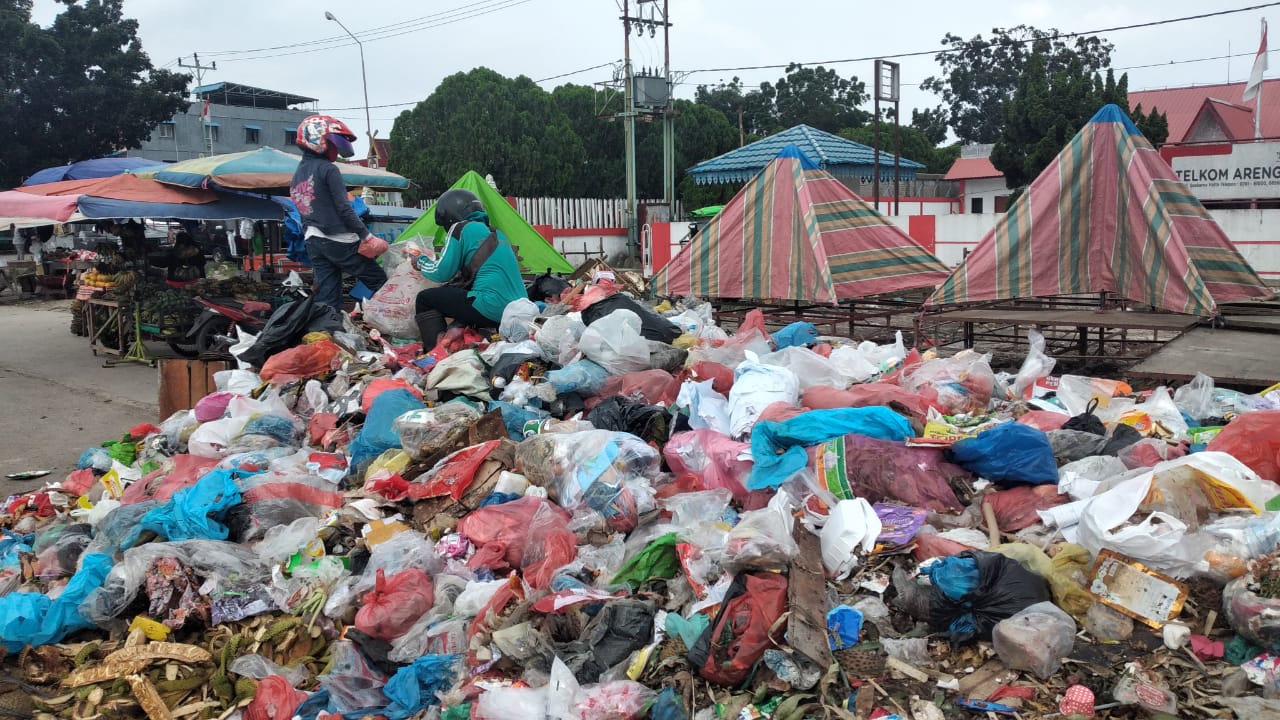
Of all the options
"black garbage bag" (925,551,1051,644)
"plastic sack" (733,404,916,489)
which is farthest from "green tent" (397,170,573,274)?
"black garbage bag" (925,551,1051,644)

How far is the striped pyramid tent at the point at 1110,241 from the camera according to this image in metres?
6.23

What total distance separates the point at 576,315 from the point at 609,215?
60.8ft

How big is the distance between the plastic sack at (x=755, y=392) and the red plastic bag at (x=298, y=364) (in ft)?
8.95

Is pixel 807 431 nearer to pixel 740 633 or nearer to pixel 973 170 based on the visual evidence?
pixel 740 633

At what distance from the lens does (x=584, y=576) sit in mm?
3328

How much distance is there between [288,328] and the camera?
6.16 m

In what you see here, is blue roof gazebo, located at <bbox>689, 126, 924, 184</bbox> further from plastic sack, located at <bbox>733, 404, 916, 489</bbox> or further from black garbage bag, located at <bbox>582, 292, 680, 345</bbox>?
plastic sack, located at <bbox>733, 404, 916, 489</bbox>

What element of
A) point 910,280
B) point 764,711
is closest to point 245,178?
point 910,280

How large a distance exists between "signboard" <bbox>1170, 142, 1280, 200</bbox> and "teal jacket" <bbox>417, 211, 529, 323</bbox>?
53.7 ft

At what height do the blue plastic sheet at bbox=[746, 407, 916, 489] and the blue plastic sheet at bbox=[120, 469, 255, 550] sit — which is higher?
the blue plastic sheet at bbox=[746, 407, 916, 489]

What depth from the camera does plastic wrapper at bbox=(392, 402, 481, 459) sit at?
4320 millimetres

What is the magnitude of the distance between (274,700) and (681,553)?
1435mm

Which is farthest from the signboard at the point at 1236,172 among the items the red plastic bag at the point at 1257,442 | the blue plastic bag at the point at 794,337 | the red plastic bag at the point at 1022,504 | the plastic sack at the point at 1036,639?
the plastic sack at the point at 1036,639

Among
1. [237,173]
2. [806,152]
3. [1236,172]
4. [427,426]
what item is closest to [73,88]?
[237,173]
